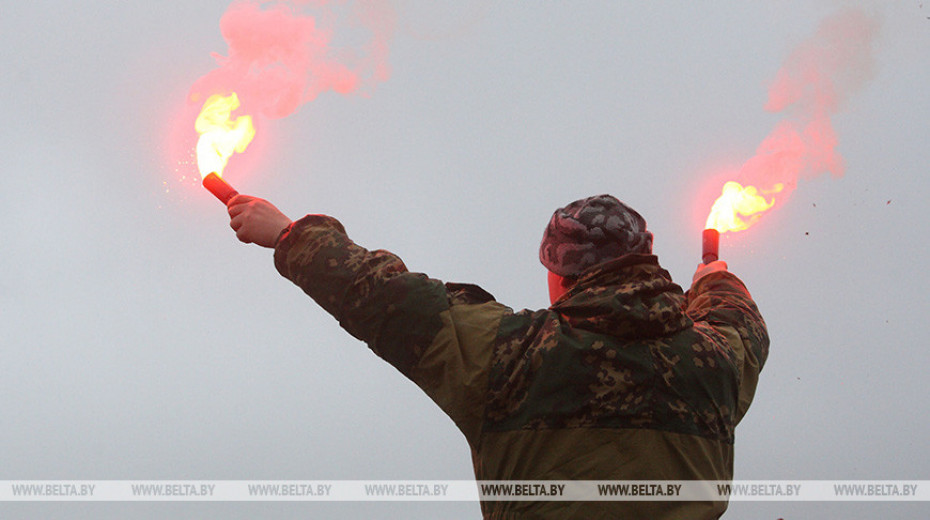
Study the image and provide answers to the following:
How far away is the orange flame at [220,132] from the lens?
159 inches

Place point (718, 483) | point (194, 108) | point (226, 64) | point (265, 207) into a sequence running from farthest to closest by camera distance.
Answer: point (226, 64), point (194, 108), point (265, 207), point (718, 483)

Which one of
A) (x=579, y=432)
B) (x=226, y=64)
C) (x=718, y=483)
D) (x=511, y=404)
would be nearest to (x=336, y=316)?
(x=511, y=404)

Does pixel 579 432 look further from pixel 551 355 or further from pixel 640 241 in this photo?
pixel 640 241

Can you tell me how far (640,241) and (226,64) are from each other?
10.9 ft

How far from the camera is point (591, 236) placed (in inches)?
119

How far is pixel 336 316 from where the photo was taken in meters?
2.79

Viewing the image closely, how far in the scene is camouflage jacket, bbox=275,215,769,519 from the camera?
271 centimetres

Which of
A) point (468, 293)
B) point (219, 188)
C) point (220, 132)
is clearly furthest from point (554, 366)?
point (220, 132)

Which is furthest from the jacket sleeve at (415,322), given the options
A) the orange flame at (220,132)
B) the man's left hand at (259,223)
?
the orange flame at (220,132)

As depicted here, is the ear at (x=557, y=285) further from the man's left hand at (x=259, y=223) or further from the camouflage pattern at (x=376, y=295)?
the man's left hand at (x=259, y=223)

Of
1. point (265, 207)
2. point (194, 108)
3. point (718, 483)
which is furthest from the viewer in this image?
point (194, 108)

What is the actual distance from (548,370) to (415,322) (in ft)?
1.68

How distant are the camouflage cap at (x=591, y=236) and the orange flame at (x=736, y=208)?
248cm

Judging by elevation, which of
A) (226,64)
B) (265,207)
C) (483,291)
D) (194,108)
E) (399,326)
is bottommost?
(399,326)
